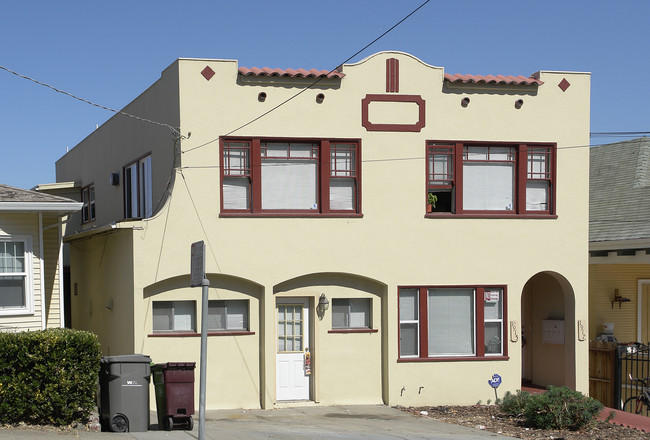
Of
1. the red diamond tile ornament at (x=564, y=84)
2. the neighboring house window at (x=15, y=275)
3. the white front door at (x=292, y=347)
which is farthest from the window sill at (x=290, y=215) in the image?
the red diamond tile ornament at (x=564, y=84)

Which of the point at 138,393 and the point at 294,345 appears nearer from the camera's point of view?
the point at 138,393

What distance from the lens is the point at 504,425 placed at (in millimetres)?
14984

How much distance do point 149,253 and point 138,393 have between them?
3.66 meters

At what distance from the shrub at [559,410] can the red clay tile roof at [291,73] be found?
7303 millimetres

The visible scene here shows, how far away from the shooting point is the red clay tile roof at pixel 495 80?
17.0 meters

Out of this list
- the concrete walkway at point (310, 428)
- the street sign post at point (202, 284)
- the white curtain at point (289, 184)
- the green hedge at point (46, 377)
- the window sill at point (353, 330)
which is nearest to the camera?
the street sign post at point (202, 284)

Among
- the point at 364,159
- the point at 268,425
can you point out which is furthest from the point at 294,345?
the point at 364,159

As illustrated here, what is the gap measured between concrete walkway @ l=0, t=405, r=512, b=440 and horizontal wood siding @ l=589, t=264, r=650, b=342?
7355mm

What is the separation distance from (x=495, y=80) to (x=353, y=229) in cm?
439

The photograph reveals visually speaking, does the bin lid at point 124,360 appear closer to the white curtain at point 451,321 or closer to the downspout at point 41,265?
the downspout at point 41,265

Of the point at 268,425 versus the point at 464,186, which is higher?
the point at 464,186

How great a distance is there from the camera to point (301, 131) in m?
16.3

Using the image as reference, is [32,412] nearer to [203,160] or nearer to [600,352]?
[203,160]

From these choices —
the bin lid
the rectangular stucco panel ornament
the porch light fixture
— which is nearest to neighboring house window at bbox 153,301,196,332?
the porch light fixture
